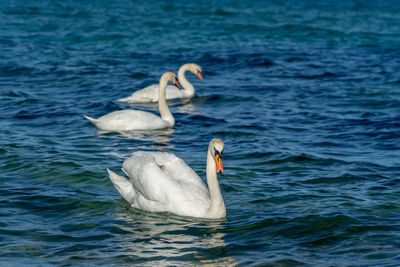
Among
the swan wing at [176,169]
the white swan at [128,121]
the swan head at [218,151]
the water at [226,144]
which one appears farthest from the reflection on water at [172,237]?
the white swan at [128,121]

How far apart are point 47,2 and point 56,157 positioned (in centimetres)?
3410

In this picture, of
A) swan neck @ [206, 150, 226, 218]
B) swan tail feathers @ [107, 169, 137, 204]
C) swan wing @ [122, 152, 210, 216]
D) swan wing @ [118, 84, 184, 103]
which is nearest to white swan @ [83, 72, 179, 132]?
swan wing @ [118, 84, 184, 103]

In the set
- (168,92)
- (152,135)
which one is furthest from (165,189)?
(168,92)

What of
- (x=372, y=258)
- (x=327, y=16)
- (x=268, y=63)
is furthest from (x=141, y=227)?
(x=327, y=16)

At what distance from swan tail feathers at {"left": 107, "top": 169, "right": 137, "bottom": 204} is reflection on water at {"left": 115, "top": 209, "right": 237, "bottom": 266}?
312mm

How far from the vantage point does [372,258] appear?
8.45 m

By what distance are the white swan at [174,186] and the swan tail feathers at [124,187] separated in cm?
2

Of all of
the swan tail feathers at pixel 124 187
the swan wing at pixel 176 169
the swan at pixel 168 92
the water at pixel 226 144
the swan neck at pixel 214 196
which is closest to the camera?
the water at pixel 226 144

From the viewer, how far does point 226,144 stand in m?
14.4

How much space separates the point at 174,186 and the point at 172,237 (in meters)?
1.03

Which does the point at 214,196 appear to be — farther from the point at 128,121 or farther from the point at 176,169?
the point at 128,121

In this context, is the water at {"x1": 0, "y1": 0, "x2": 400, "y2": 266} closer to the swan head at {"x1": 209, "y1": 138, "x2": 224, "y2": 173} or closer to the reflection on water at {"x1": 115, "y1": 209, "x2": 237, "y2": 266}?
the reflection on water at {"x1": 115, "y1": 209, "x2": 237, "y2": 266}

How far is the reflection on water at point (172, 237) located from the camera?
8.41m

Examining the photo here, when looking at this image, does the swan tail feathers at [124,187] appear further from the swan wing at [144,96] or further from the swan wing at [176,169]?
the swan wing at [144,96]
